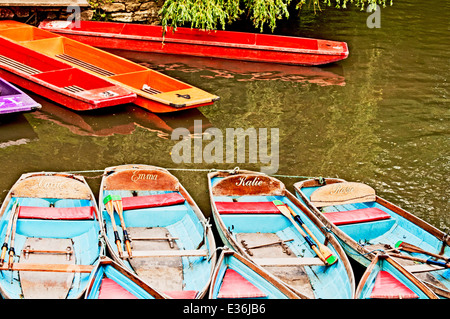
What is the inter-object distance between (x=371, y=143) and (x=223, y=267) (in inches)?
217

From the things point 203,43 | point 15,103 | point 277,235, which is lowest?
point 277,235

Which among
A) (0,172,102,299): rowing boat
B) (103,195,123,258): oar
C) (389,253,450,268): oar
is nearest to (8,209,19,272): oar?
(0,172,102,299): rowing boat

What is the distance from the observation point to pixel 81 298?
5.41 m

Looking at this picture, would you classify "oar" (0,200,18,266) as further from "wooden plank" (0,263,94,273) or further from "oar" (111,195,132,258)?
"oar" (111,195,132,258)

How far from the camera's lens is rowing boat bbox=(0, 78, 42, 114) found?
31.4 ft

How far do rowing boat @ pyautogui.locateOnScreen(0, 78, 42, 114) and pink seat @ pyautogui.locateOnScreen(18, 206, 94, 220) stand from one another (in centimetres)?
316

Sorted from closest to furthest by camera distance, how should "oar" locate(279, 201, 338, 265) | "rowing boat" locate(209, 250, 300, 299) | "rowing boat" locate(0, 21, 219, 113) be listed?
"rowing boat" locate(209, 250, 300, 299) < "oar" locate(279, 201, 338, 265) < "rowing boat" locate(0, 21, 219, 113)

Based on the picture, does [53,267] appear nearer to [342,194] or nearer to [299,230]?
[299,230]

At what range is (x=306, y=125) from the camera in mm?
11109

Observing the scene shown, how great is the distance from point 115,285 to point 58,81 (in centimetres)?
699

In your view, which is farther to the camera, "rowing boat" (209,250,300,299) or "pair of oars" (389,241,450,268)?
"pair of oars" (389,241,450,268)

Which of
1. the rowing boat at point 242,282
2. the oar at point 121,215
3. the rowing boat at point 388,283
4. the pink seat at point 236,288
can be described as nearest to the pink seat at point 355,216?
the rowing boat at point 388,283

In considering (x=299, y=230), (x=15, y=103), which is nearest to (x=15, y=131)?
(x=15, y=103)

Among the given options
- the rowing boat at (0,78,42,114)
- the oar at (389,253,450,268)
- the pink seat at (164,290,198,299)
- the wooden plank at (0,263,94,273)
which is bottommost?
the pink seat at (164,290,198,299)
